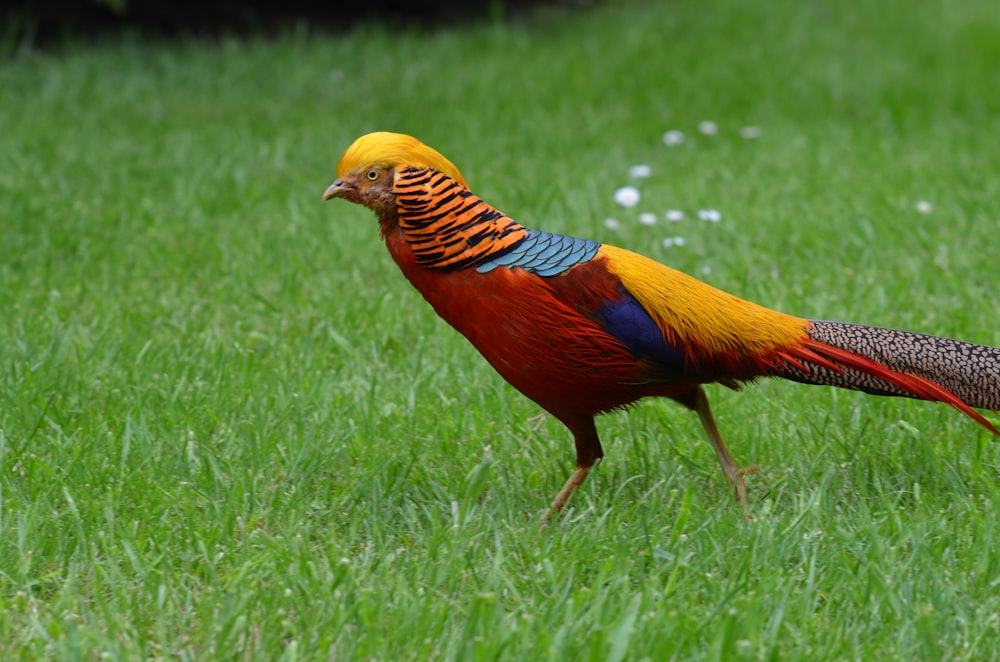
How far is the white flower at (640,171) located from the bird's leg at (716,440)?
9.55 feet

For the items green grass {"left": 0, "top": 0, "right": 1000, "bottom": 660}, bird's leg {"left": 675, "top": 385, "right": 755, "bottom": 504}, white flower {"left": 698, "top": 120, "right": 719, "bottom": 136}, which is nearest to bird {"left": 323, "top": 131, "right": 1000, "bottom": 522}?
bird's leg {"left": 675, "top": 385, "right": 755, "bottom": 504}

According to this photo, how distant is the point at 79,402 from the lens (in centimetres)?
385

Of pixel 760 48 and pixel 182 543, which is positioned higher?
pixel 760 48

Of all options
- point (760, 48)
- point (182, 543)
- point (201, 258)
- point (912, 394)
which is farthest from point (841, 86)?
point (182, 543)

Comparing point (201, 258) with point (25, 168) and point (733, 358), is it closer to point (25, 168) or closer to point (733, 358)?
point (25, 168)

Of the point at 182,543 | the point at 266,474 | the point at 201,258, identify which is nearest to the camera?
the point at 182,543

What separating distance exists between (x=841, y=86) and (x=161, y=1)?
4.98m

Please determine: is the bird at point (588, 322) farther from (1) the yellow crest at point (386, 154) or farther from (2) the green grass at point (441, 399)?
(2) the green grass at point (441, 399)

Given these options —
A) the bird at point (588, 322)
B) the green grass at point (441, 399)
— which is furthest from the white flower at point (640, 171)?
the bird at point (588, 322)

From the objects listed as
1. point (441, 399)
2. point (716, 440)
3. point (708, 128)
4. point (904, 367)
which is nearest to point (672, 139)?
point (708, 128)

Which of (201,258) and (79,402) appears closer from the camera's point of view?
(79,402)

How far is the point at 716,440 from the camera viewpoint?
337cm

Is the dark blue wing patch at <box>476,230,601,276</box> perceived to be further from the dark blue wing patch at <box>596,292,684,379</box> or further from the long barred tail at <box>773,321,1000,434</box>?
the long barred tail at <box>773,321,1000,434</box>

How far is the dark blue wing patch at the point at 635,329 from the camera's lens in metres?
3.06
